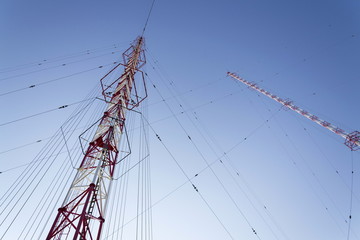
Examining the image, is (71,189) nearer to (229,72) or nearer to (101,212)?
(101,212)

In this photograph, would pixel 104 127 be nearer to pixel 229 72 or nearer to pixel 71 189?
pixel 71 189

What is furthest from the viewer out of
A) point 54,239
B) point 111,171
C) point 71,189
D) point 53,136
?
point 53,136

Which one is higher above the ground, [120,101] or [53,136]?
[120,101]

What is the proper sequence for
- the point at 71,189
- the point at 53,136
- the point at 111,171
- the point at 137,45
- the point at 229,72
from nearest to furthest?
1. the point at 71,189
2. the point at 111,171
3. the point at 53,136
4. the point at 137,45
5. the point at 229,72

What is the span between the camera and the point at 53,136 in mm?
12016

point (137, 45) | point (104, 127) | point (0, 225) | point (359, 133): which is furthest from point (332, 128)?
point (0, 225)

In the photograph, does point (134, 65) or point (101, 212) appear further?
point (134, 65)

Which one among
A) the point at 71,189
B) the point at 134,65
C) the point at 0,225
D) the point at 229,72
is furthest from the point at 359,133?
the point at 229,72

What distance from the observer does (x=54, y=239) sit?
820 cm

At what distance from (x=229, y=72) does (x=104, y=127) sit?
47.6 meters

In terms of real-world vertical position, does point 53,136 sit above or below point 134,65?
below

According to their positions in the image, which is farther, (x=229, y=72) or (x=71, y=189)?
(x=229, y=72)

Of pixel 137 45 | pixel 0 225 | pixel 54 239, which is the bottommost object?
pixel 54 239

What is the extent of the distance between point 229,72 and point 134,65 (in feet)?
138
